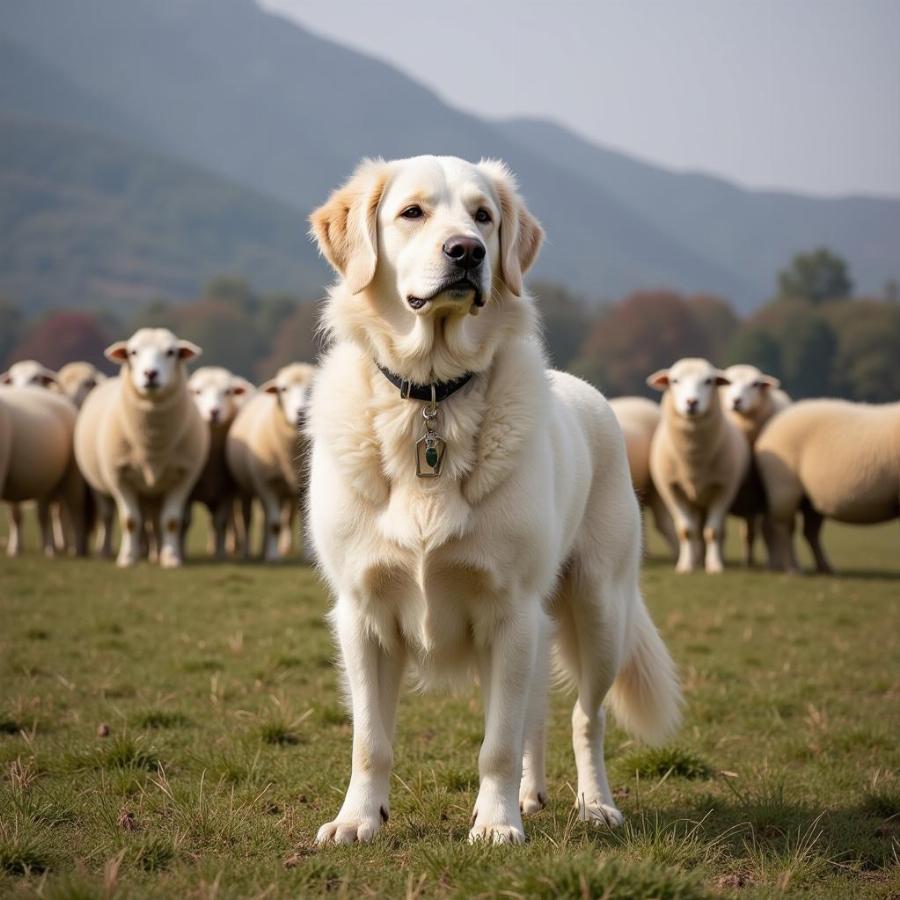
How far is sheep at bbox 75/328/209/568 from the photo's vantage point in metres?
12.1

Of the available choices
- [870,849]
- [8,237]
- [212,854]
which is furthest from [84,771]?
[8,237]

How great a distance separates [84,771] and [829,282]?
10491 cm

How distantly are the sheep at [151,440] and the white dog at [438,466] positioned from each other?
28.0 ft

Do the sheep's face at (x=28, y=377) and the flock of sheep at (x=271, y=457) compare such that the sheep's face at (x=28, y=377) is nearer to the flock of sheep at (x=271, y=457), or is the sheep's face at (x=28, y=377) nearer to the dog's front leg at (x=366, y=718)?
the flock of sheep at (x=271, y=457)

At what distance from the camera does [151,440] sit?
12.1m

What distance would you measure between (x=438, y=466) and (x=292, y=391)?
33.0ft

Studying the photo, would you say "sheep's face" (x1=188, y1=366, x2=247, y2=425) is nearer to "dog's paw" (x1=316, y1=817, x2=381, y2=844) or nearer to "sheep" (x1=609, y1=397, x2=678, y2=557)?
"sheep" (x1=609, y1=397, x2=678, y2=557)

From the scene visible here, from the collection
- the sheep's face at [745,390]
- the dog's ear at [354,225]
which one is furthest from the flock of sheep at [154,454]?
the dog's ear at [354,225]

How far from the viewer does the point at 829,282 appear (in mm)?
101438

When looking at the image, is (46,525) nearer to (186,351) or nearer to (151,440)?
(151,440)

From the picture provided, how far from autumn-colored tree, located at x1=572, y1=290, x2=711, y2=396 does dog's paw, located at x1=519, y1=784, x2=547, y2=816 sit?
7725 centimetres

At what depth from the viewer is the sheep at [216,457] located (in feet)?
45.6

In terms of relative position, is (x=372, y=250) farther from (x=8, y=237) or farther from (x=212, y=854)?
(x=8, y=237)

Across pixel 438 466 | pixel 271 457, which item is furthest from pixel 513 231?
pixel 271 457
